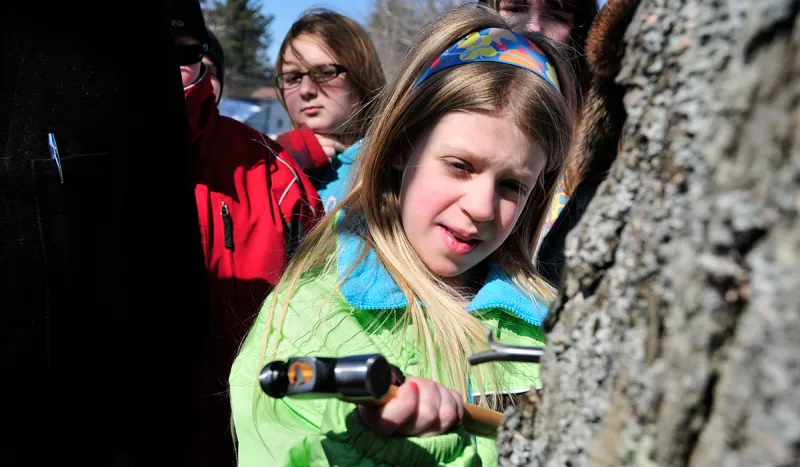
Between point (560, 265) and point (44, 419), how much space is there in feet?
6.24

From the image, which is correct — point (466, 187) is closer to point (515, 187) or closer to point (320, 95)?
point (515, 187)

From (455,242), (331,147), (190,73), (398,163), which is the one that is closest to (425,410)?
(455,242)

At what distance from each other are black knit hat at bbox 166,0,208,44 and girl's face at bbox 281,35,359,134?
1284 mm

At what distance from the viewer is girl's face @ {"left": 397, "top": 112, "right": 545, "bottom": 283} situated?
6.09ft

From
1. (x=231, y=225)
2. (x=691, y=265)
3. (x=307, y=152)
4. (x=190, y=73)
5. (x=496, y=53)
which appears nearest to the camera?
(x=691, y=265)

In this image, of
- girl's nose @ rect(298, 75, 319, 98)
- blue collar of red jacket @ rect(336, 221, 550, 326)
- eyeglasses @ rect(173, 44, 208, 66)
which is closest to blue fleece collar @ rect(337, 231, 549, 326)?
blue collar of red jacket @ rect(336, 221, 550, 326)

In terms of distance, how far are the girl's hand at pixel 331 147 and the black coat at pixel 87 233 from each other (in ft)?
5.36

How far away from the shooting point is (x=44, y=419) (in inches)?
61.4

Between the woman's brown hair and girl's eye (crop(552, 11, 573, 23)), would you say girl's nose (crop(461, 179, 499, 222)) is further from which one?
girl's eye (crop(552, 11, 573, 23))

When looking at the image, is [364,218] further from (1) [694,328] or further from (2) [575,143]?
(1) [694,328]

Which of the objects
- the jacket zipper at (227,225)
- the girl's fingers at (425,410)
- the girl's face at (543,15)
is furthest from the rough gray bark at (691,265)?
the girl's face at (543,15)

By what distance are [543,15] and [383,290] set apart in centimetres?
173

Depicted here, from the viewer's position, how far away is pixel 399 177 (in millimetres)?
2182

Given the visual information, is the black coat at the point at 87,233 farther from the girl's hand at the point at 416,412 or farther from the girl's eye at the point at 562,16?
the girl's eye at the point at 562,16
